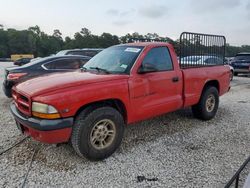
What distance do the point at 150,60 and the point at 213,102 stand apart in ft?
7.72

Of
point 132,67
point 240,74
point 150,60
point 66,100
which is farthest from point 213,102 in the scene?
point 240,74

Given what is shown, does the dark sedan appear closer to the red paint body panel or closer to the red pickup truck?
the red pickup truck

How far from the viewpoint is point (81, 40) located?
77.4m

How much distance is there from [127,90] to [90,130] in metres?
0.86

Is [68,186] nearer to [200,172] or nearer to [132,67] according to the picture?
[200,172]

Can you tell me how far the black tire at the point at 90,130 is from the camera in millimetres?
3596

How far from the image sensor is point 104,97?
12.4 feet

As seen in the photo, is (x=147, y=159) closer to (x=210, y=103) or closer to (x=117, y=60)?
(x=117, y=60)

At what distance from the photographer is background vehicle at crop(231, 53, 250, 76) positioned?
17141 mm

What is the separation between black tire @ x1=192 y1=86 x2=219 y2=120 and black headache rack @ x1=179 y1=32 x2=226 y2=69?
608 millimetres

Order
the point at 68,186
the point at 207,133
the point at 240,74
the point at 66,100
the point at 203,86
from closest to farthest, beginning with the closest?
1. the point at 68,186
2. the point at 66,100
3. the point at 207,133
4. the point at 203,86
5. the point at 240,74

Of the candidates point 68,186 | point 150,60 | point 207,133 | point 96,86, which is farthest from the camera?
point 207,133

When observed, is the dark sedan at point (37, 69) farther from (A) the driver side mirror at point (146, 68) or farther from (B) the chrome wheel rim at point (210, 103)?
(B) the chrome wheel rim at point (210, 103)

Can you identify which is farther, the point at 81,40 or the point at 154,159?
the point at 81,40
